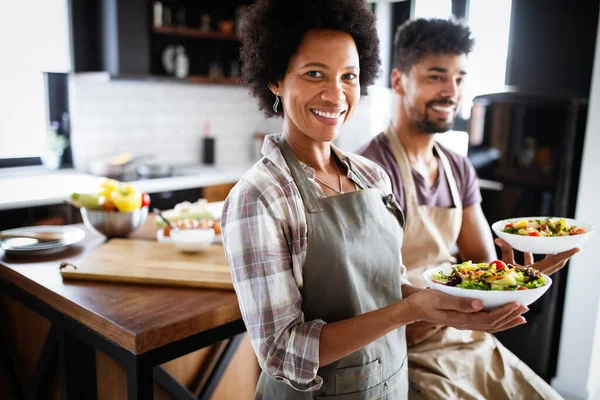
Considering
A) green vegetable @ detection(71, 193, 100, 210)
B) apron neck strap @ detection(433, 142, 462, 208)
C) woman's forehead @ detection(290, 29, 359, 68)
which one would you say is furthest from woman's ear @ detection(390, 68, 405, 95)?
green vegetable @ detection(71, 193, 100, 210)

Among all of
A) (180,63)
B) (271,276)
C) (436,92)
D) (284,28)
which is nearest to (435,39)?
(436,92)

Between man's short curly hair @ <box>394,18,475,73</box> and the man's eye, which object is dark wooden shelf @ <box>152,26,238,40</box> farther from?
the man's eye

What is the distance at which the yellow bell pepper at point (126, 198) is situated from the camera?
2123mm

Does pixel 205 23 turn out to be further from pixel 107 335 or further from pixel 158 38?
pixel 107 335

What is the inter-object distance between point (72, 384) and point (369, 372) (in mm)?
859

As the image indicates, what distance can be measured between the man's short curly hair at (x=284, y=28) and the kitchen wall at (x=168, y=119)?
2638mm

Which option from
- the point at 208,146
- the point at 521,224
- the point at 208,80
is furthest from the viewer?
the point at 208,146

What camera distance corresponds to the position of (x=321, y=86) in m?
1.25

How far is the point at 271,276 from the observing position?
1.11 m

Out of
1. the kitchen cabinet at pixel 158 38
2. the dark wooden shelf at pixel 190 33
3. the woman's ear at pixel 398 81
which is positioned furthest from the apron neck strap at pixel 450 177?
the dark wooden shelf at pixel 190 33

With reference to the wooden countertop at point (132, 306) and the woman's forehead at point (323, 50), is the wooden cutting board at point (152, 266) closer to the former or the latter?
the wooden countertop at point (132, 306)

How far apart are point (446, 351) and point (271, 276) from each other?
31.3 inches

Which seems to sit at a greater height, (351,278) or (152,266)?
(351,278)

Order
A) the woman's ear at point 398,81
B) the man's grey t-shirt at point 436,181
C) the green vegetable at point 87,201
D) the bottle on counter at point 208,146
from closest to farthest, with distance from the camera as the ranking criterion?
the man's grey t-shirt at point 436,181 < the woman's ear at point 398,81 < the green vegetable at point 87,201 < the bottle on counter at point 208,146
